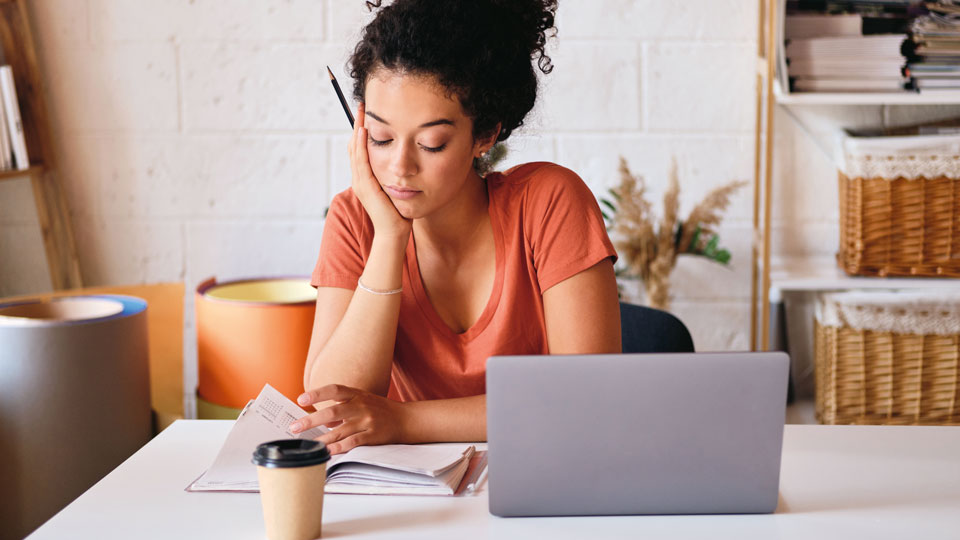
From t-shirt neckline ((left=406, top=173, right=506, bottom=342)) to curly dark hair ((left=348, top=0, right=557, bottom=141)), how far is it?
0.51 ft

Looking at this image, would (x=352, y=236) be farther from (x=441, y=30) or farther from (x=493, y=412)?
(x=493, y=412)

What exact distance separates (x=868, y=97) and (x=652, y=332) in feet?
3.44

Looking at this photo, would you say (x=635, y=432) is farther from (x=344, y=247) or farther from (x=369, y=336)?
(x=344, y=247)

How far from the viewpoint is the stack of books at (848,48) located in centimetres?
216

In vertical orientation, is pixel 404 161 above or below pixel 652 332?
above

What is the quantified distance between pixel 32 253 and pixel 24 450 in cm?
105

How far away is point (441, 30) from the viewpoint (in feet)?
4.25

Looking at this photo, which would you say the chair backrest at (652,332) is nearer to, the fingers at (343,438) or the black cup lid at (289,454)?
the fingers at (343,438)

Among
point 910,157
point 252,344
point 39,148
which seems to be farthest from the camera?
point 39,148

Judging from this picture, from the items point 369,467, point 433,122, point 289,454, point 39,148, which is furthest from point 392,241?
point 39,148

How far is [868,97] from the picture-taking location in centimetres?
215

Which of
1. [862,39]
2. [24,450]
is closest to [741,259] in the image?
[862,39]

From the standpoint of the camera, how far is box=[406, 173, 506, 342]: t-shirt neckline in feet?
4.53

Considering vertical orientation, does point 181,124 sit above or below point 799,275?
above
